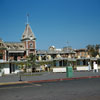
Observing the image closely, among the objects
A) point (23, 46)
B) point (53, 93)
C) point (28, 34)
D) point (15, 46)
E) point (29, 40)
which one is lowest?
point (53, 93)

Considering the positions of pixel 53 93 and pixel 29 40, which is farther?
pixel 29 40

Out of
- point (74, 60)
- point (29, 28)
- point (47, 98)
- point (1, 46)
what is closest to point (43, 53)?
point (29, 28)

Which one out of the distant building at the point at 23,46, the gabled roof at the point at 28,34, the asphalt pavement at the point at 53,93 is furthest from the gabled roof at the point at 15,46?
the asphalt pavement at the point at 53,93

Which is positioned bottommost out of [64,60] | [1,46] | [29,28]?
[64,60]

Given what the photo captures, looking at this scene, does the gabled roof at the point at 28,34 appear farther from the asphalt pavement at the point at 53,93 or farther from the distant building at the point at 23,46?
the asphalt pavement at the point at 53,93

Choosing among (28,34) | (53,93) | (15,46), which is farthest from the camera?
(28,34)

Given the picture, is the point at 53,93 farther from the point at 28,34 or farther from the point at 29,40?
the point at 28,34

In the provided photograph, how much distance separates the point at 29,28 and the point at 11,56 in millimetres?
13265

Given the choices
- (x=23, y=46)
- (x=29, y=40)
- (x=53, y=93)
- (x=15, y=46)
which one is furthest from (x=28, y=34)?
(x=53, y=93)

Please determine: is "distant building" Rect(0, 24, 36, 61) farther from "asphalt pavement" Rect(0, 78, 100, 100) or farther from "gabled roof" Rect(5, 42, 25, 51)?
"asphalt pavement" Rect(0, 78, 100, 100)

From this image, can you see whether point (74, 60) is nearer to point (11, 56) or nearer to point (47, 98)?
point (11, 56)

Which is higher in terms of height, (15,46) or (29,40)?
(29,40)

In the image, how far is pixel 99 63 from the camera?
4728cm

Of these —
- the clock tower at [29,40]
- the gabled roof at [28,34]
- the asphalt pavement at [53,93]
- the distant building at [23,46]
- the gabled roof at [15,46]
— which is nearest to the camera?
the asphalt pavement at [53,93]
